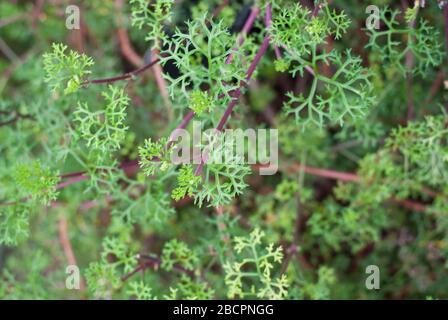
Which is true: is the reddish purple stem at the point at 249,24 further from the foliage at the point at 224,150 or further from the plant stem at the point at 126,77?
the plant stem at the point at 126,77

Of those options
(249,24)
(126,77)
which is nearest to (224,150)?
(126,77)

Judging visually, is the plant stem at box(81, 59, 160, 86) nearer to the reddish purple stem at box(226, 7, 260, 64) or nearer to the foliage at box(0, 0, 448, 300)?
the foliage at box(0, 0, 448, 300)

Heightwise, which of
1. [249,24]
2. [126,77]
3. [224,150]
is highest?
[249,24]

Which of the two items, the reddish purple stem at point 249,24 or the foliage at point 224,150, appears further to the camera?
the reddish purple stem at point 249,24

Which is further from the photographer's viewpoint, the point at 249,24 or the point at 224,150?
the point at 249,24

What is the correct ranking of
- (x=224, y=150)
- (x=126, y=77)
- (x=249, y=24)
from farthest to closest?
(x=249, y=24), (x=126, y=77), (x=224, y=150)

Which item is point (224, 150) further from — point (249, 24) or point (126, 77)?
point (249, 24)

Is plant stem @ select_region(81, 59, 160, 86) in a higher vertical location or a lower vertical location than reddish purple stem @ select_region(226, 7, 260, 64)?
lower

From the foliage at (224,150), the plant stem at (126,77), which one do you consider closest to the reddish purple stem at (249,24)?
the foliage at (224,150)

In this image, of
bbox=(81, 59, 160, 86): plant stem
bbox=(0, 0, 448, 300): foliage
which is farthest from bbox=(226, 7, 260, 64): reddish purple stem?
bbox=(81, 59, 160, 86): plant stem
